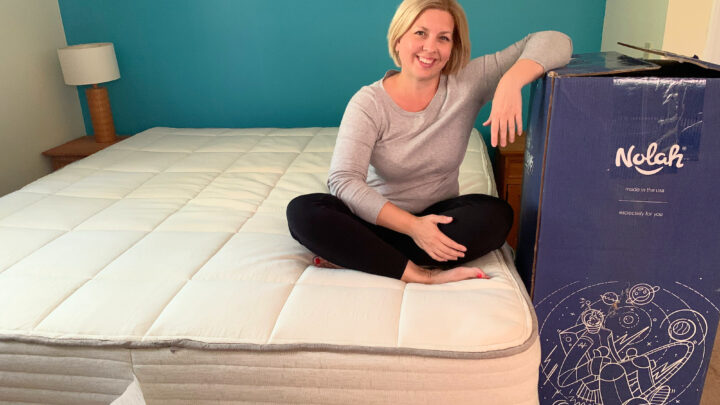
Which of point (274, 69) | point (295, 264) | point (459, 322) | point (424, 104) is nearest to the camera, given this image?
point (459, 322)

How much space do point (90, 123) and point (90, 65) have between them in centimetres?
60

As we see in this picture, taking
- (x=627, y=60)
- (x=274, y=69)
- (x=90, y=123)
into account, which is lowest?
(x=90, y=123)

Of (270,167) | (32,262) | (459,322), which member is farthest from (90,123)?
(459,322)

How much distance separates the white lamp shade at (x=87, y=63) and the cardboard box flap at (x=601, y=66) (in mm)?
2281

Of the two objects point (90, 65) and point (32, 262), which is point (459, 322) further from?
point (90, 65)

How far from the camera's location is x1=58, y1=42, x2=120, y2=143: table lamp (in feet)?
8.87

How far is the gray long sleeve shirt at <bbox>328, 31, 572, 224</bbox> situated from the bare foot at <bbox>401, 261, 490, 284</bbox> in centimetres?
15

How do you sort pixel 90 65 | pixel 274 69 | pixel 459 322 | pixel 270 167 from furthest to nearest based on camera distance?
pixel 274 69 → pixel 90 65 → pixel 270 167 → pixel 459 322

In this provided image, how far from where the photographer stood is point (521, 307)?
1.12 m

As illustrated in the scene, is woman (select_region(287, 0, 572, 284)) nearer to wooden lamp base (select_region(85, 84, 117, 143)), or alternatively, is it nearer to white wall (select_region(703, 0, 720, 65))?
white wall (select_region(703, 0, 720, 65))

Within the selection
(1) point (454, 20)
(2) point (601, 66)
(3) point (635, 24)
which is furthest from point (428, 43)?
(3) point (635, 24)

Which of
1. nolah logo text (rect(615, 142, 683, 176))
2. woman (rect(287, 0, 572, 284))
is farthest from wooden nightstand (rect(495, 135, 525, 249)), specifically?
nolah logo text (rect(615, 142, 683, 176))

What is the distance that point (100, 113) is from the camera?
9.53 feet

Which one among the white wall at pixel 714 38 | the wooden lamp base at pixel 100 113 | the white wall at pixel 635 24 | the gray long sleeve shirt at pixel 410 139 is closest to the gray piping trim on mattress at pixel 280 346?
the gray long sleeve shirt at pixel 410 139
